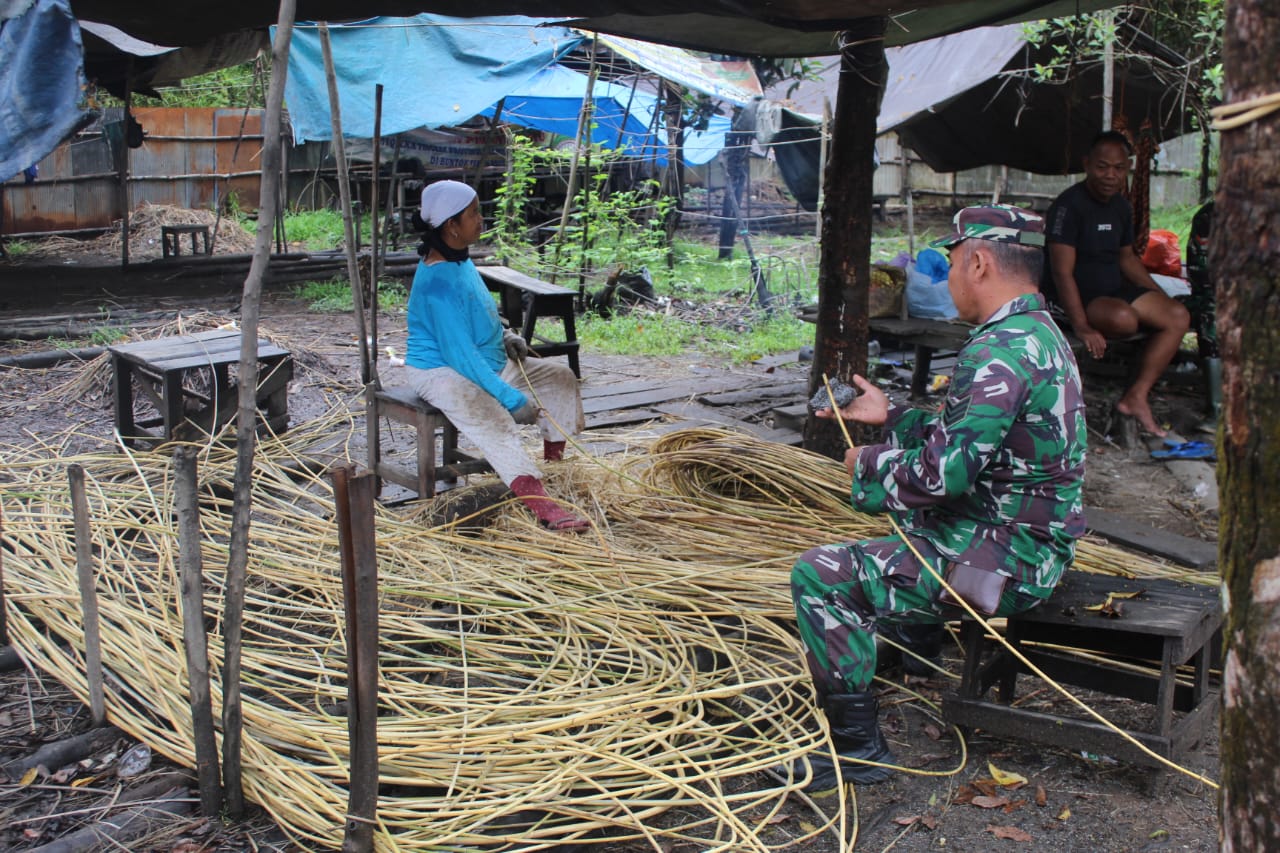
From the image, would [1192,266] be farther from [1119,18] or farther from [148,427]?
[148,427]

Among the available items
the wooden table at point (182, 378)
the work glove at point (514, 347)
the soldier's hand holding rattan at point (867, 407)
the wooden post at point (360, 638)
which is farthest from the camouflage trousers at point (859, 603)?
the wooden table at point (182, 378)

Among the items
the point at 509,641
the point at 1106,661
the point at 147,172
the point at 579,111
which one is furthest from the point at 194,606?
the point at 147,172

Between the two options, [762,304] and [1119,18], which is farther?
[762,304]

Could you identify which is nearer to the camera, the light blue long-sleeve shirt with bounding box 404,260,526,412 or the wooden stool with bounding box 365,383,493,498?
the light blue long-sleeve shirt with bounding box 404,260,526,412

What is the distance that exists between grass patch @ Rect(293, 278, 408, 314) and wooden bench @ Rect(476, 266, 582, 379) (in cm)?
361

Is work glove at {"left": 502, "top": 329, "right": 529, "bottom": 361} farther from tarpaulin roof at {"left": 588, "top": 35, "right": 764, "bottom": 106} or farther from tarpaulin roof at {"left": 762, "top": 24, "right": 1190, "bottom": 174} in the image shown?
tarpaulin roof at {"left": 588, "top": 35, "right": 764, "bottom": 106}

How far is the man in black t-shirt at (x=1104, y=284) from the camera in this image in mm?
6023

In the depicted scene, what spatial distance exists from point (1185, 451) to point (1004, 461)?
149 inches

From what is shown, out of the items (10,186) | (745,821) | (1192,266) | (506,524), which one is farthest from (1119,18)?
(10,186)

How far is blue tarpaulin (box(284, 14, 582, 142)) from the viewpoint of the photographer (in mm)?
10195

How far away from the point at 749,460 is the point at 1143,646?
198cm

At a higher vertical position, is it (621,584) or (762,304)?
(762,304)

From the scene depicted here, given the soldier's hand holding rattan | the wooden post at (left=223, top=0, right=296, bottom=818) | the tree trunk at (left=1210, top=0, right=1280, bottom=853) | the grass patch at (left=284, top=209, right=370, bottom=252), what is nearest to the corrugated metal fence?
the grass patch at (left=284, top=209, right=370, bottom=252)

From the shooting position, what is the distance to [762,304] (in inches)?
429
